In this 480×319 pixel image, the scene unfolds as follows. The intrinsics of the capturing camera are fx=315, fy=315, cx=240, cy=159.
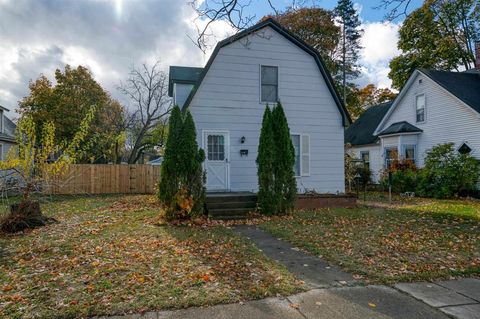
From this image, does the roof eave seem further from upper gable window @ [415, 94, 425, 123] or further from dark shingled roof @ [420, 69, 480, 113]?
upper gable window @ [415, 94, 425, 123]

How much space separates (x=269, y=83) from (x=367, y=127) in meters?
13.7

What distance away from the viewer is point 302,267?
477 cm

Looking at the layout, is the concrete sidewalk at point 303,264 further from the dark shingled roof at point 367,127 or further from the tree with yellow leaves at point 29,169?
the dark shingled roof at point 367,127

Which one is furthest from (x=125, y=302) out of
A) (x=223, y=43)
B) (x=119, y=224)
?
(x=223, y=43)

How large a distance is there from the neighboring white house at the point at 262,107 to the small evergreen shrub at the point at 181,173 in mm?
2619

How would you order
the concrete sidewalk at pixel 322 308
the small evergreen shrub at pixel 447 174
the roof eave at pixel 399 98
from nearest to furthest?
1. the concrete sidewalk at pixel 322 308
2. the small evergreen shrub at pixel 447 174
3. the roof eave at pixel 399 98

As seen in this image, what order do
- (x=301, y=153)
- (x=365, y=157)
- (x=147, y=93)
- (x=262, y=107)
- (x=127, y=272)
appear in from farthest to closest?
(x=147, y=93), (x=365, y=157), (x=301, y=153), (x=262, y=107), (x=127, y=272)

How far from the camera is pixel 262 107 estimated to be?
39.5 ft

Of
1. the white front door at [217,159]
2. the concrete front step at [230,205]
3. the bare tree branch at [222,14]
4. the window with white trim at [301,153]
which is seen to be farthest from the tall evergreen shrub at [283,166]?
the bare tree branch at [222,14]

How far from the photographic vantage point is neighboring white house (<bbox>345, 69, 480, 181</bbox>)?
50.5 feet

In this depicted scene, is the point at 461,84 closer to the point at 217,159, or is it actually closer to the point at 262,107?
the point at 262,107

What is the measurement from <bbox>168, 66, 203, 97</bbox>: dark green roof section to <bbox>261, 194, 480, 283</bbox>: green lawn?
295 inches

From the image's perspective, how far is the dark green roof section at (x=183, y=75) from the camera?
13539 millimetres

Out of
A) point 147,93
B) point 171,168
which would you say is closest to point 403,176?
point 171,168
